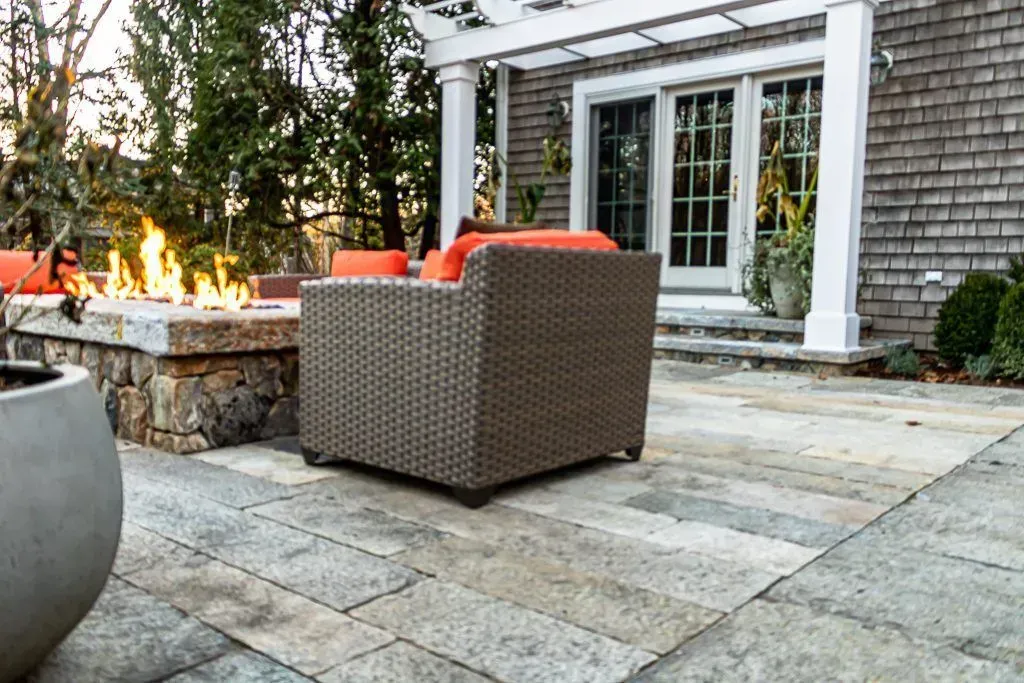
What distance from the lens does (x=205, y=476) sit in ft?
8.07

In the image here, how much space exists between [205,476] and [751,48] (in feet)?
17.6

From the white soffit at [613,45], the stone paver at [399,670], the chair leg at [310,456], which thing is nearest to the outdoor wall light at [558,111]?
the white soffit at [613,45]

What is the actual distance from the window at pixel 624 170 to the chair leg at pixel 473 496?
16.7 ft

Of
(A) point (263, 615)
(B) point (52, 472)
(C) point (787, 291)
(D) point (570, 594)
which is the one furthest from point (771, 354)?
(B) point (52, 472)

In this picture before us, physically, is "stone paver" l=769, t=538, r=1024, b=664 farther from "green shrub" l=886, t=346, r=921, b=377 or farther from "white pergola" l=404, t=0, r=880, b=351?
"green shrub" l=886, t=346, r=921, b=377

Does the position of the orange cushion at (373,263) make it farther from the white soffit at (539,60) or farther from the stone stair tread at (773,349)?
the white soffit at (539,60)

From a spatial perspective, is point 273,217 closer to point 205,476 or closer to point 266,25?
point 266,25

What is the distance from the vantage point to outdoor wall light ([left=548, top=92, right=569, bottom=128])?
23.9ft

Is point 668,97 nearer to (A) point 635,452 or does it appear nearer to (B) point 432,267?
(B) point 432,267

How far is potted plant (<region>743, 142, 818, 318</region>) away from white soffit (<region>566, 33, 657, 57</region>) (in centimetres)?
151

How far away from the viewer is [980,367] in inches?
190

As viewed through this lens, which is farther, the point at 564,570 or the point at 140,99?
the point at 140,99

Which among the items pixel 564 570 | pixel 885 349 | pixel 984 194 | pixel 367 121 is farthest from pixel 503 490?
pixel 367 121

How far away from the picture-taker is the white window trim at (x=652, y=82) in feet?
20.0
